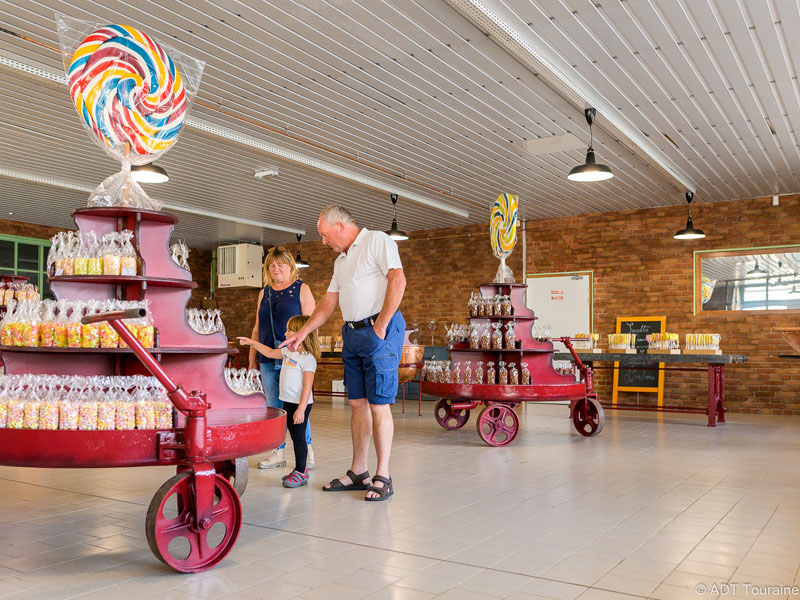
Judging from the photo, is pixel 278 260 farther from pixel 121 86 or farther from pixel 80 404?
pixel 80 404

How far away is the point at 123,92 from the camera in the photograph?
3.24 meters

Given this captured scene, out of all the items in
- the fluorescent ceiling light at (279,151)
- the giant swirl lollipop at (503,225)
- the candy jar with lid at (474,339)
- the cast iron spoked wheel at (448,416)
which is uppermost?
the fluorescent ceiling light at (279,151)

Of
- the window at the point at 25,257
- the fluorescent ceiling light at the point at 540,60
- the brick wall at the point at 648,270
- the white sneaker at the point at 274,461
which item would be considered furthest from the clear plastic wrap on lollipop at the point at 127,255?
the window at the point at 25,257

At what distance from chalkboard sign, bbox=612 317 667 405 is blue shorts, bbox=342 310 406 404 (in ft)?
25.0

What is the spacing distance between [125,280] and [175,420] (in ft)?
2.50

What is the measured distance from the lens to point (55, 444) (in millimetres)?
2777

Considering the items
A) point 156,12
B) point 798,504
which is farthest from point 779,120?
point 156,12

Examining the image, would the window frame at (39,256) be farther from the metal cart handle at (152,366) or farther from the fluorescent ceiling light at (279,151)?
the metal cart handle at (152,366)

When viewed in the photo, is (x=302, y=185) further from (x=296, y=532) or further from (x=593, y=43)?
(x=296, y=532)

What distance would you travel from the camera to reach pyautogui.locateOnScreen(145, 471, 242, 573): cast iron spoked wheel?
266 centimetres

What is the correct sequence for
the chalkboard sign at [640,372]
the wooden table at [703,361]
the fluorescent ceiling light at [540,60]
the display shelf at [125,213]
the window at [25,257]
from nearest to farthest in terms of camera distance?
the display shelf at [125,213] < the fluorescent ceiling light at [540,60] < the wooden table at [703,361] < the chalkboard sign at [640,372] < the window at [25,257]

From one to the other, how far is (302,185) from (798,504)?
7514 millimetres

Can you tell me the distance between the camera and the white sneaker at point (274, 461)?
5.04 metres

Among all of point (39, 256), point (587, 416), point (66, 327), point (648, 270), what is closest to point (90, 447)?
point (66, 327)
